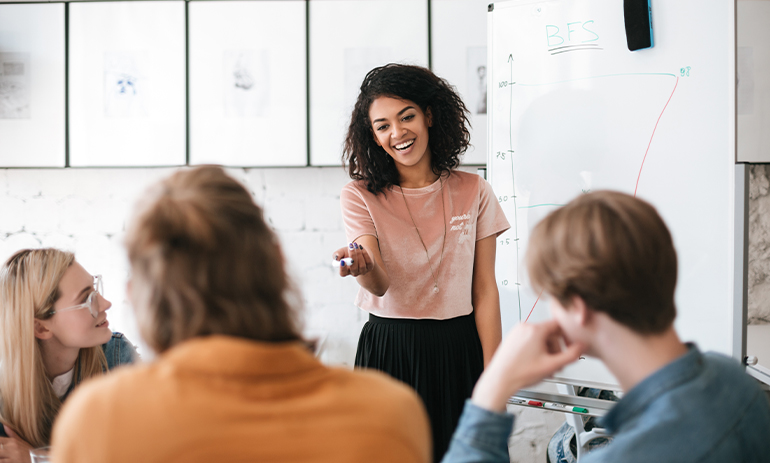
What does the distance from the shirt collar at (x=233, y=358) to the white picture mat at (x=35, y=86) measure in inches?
83.5

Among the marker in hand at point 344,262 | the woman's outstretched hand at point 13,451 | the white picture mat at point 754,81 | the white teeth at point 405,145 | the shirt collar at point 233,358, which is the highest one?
the white picture mat at point 754,81

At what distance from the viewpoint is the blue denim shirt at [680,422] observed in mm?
601

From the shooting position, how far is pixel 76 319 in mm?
1184

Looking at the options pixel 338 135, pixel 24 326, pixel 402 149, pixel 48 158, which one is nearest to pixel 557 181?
pixel 402 149

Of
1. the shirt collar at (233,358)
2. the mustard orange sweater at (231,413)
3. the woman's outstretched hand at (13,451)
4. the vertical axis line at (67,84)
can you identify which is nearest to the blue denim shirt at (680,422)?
the mustard orange sweater at (231,413)

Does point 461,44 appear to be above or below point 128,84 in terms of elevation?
above

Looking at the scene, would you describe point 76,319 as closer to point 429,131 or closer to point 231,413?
point 231,413

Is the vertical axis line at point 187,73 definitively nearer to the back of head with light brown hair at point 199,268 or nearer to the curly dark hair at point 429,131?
the curly dark hair at point 429,131

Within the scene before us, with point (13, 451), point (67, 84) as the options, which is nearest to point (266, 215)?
point (67, 84)

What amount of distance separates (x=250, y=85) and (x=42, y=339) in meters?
1.35

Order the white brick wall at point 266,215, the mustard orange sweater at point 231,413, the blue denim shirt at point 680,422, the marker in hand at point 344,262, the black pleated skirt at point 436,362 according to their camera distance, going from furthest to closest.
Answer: the white brick wall at point 266,215 → the black pleated skirt at point 436,362 → the marker in hand at point 344,262 → the blue denim shirt at point 680,422 → the mustard orange sweater at point 231,413

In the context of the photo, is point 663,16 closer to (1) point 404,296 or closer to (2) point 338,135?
(1) point 404,296

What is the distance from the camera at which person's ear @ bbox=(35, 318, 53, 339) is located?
1156 millimetres

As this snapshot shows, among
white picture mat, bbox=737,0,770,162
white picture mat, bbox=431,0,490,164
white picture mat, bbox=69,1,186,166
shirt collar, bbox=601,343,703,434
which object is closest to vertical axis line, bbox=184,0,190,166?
white picture mat, bbox=69,1,186,166
